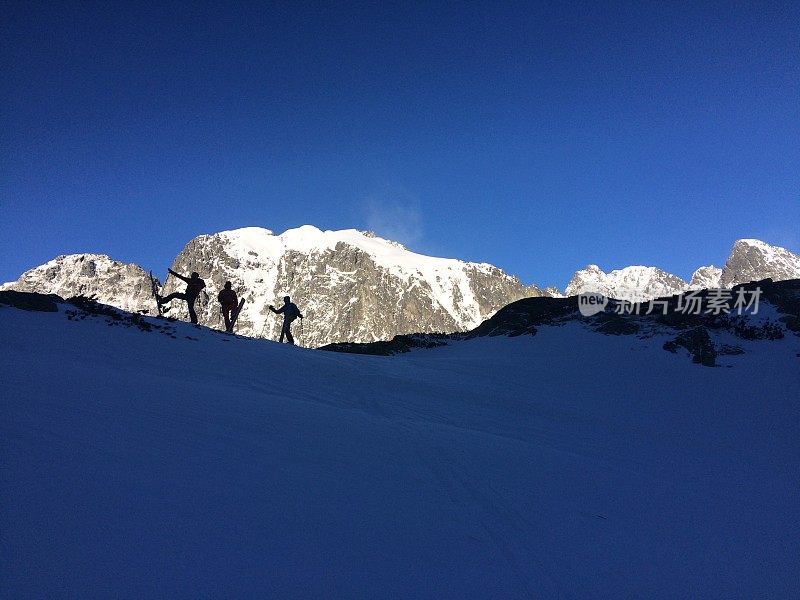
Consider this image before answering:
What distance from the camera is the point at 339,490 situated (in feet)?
12.4

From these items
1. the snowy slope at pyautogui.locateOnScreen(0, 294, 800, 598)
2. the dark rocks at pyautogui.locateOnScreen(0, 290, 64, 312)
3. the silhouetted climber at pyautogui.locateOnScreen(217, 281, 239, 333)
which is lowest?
the snowy slope at pyautogui.locateOnScreen(0, 294, 800, 598)

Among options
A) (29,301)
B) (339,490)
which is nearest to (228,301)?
(29,301)

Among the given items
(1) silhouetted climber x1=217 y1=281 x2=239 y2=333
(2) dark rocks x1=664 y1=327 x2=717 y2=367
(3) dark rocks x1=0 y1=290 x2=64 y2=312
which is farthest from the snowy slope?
(1) silhouetted climber x1=217 y1=281 x2=239 y2=333

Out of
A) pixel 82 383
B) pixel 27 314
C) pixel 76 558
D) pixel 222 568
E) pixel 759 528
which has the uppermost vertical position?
pixel 27 314

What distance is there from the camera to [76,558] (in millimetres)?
2246

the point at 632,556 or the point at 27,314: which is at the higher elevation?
the point at 27,314

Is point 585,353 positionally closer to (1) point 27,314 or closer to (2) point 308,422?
(2) point 308,422

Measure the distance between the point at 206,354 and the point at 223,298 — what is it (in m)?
7.12

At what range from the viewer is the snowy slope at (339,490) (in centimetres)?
257

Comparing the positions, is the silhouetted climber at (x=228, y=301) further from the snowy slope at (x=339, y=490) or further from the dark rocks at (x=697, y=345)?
the dark rocks at (x=697, y=345)

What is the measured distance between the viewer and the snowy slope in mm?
2566

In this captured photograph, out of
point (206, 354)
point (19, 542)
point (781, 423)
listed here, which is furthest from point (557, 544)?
point (781, 423)

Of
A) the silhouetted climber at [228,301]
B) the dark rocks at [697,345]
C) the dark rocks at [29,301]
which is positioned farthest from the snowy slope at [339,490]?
the silhouetted climber at [228,301]

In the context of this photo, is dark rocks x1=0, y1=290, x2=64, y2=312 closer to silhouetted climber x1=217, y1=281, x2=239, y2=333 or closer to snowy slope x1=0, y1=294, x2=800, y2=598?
snowy slope x1=0, y1=294, x2=800, y2=598
